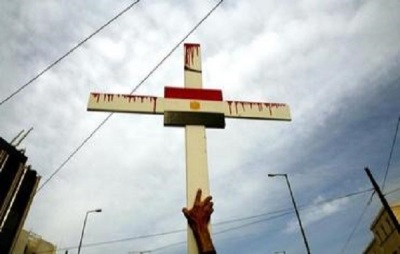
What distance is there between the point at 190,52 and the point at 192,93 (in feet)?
2.58

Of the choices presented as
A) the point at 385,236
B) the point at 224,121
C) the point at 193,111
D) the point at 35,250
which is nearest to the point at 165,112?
the point at 193,111

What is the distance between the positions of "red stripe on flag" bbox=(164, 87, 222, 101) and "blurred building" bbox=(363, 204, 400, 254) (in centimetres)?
4739

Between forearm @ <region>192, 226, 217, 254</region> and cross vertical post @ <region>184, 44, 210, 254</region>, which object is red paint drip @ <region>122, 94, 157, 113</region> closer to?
cross vertical post @ <region>184, 44, 210, 254</region>

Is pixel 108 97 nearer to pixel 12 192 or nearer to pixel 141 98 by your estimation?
pixel 141 98

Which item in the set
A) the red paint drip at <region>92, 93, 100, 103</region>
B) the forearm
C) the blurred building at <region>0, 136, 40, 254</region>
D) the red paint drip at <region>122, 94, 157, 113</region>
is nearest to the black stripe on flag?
the red paint drip at <region>122, 94, 157, 113</region>

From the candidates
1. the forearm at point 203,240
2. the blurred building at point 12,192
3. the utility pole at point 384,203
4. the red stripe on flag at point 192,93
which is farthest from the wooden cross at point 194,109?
the blurred building at point 12,192

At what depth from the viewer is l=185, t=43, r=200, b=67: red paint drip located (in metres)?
4.85

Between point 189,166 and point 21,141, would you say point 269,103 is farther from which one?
point 21,141

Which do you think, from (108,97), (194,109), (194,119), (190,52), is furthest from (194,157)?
(190,52)

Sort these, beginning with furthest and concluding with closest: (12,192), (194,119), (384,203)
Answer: (12,192) < (384,203) < (194,119)

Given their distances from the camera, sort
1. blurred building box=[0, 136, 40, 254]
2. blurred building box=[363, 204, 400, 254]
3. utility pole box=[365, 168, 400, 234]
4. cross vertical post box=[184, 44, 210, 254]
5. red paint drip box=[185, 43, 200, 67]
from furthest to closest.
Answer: blurred building box=[363, 204, 400, 254] < blurred building box=[0, 136, 40, 254] < utility pole box=[365, 168, 400, 234] < red paint drip box=[185, 43, 200, 67] < cross vertical post box=[184, 44, 210, 254]

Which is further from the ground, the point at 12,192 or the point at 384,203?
the point at 12,192

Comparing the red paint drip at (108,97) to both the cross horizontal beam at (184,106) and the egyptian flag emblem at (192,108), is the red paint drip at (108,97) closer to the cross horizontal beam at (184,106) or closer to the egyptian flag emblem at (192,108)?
the cross horizontal beam at (184,106)

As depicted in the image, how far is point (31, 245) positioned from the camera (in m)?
34.6
